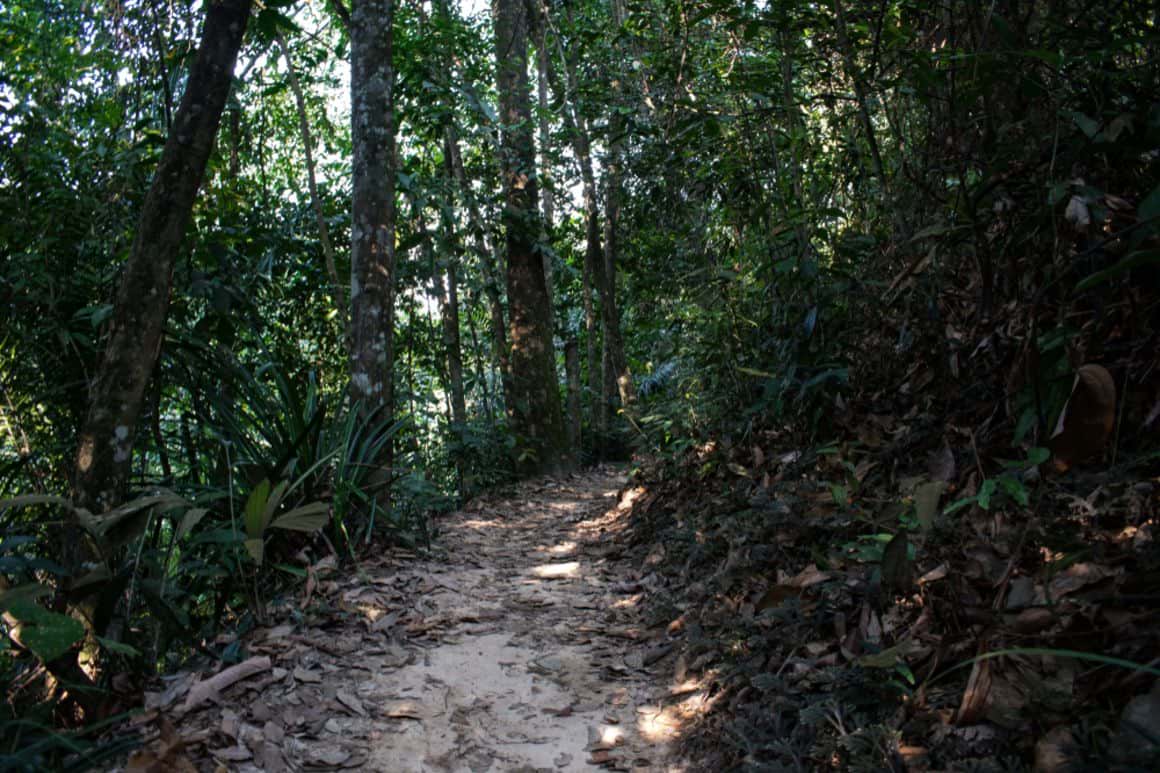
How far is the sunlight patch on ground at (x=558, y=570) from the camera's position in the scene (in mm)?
4594

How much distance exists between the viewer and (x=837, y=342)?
389 cm

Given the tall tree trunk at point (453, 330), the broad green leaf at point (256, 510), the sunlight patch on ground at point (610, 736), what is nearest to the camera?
the sunlight patch on ground at point (610, 736)

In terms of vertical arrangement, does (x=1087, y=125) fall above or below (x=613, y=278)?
below

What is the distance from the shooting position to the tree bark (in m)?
2.65

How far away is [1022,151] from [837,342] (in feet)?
4.07

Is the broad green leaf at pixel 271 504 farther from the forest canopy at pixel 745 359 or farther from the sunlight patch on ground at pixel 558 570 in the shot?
the sunlight patch on ground at pixel 558 570

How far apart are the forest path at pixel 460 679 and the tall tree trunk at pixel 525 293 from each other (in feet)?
13.5

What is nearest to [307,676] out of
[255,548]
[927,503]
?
[255,548]

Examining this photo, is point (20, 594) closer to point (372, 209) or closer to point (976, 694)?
point (976, 694)

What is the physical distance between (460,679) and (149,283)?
192cm

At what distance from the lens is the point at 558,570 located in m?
4.71

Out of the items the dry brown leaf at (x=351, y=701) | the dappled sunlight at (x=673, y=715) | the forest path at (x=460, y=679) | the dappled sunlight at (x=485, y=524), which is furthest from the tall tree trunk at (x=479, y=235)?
the dappled sunlight at (x=673, y=715)

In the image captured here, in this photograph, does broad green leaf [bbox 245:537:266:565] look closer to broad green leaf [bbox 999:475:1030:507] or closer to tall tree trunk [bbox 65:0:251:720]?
tall tree trunk [bbox 65:0:251:720]

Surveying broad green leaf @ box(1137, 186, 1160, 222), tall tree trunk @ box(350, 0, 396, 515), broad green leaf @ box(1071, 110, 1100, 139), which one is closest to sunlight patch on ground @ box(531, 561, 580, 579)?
tall tree trunk @ box(350, 0, 396, 515)
